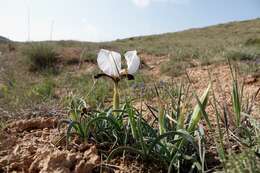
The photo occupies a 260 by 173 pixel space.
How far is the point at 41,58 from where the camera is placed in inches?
316

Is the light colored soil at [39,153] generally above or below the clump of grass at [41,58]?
above

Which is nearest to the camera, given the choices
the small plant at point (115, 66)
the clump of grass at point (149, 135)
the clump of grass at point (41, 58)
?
the clump of grass at point (149, 135)

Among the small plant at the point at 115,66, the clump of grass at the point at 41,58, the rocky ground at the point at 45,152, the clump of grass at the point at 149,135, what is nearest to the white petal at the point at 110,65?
the small plant at the point at 115,66

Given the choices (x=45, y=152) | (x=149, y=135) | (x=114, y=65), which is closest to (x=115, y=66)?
(x=114, y=65)

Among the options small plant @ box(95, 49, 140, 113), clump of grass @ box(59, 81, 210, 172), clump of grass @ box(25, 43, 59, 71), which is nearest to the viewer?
clump of grass @ box(59, 81, 210, 172)

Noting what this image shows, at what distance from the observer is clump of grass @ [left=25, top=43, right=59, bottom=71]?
25.7ft

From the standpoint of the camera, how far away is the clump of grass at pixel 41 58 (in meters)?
7.84

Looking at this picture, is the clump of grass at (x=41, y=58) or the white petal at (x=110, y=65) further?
the clump of grass at (x=41, y=58)

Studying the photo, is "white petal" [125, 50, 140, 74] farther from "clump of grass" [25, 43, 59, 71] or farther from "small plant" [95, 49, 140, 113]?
"clump of grass" [25, 43, 59, 71]

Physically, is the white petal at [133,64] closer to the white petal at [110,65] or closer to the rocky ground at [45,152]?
the white petal at [110,65]

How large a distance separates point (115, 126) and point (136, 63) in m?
0.36

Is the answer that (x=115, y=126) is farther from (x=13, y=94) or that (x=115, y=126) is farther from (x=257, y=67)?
(x=257, y=67)

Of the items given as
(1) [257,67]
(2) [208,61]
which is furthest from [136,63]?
(2) [208,61]

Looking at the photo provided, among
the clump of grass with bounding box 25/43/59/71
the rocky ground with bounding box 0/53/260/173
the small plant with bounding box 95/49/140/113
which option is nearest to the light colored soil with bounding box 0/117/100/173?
the rocky ground with bounding box 0/53/260/173
